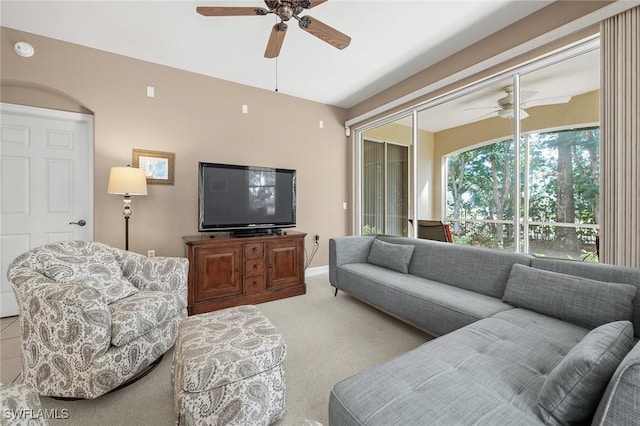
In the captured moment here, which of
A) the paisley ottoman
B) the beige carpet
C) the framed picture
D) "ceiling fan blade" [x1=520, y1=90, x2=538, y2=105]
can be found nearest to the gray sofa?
the beige carpet

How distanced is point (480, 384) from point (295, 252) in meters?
2.68

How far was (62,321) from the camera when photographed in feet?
4.83

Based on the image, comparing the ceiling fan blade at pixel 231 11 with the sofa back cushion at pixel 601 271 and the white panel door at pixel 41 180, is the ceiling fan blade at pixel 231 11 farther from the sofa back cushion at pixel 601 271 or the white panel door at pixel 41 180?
the sofa back cushion at pixel 601 271

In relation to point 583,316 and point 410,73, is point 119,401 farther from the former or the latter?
point 410,73

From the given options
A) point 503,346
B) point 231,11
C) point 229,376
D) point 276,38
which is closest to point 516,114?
point 503,346

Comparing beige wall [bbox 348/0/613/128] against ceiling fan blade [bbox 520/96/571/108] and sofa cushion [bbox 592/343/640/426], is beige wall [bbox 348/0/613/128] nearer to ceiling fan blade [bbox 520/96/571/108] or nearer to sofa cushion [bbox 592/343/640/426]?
ceiling fan blade [bbox 520/96/571/108]

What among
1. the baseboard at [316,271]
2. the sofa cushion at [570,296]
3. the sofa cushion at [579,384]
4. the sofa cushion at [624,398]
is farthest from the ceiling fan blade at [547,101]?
the baseboard at [316,271]

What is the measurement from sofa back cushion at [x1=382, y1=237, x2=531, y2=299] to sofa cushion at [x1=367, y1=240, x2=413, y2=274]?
9 cm

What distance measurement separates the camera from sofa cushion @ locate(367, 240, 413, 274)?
115 inches

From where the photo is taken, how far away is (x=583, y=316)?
5.21 feet

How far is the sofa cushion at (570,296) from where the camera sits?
1.52m

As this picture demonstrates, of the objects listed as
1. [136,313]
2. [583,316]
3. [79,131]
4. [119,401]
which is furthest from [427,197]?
[79,131]

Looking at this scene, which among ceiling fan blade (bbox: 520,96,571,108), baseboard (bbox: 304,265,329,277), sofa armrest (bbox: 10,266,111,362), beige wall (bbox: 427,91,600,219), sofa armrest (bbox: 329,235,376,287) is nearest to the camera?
sofa armrest (bbox: 10,266,111,362)

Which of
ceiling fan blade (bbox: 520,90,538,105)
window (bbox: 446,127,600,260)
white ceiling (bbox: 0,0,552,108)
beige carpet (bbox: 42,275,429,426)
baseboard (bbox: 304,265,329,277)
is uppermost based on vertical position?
white ceiling (bbox: 0,0,552,108)
